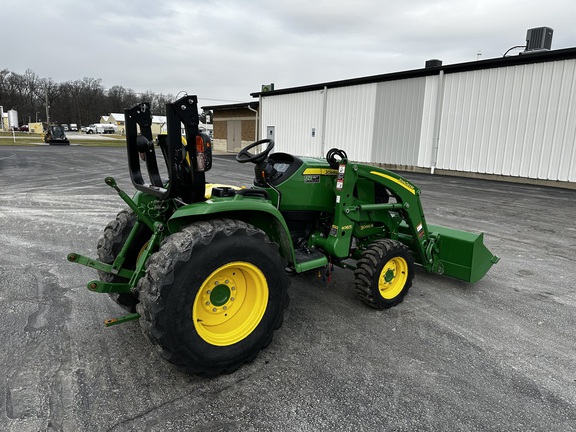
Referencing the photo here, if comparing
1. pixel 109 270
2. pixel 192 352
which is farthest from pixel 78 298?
pixel 192 352

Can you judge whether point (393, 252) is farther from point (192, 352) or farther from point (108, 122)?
point (108, 122)

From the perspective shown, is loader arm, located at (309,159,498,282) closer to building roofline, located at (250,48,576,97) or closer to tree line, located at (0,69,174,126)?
building roofline, located at (250,48,576,97)

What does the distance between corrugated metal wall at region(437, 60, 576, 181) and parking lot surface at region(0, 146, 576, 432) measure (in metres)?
9.73

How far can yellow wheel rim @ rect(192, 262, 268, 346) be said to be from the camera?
267 cm

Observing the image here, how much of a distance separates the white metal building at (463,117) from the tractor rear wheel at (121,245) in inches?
536

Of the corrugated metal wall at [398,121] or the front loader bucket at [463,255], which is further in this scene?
the corrugated metal wall at [398,121]

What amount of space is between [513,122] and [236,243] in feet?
46.1

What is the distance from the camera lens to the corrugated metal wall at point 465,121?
1289 cm

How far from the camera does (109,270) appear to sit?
119 inches

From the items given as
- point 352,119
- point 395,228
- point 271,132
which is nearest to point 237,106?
point 271,132

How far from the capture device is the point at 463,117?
49.8ft

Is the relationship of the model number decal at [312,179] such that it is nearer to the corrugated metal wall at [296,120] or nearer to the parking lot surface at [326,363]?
the parking lot surface at [326,363]

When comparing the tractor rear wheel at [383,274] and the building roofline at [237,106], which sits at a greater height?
the building roofline at [237,106]

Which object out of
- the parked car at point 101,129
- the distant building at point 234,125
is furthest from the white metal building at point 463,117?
the parked car at point 101,129
